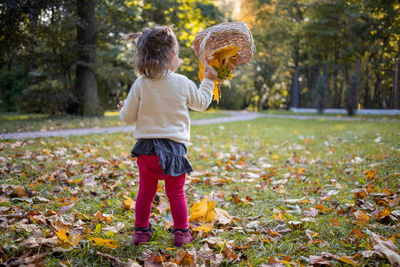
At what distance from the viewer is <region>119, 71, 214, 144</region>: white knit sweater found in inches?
79.2

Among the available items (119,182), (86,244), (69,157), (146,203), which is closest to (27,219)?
(86,244)

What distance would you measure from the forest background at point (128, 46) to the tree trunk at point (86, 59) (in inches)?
1.3

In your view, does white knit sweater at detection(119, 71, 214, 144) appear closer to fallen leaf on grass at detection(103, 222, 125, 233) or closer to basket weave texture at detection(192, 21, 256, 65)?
basket weave texture at detection(192, 21, 256, 65)

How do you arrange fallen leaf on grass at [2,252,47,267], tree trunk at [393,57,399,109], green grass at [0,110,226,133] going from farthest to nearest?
1. green grass at [0,110,226,133]
2. tree trunk at [393,57,399,109]
3. fallen leaf on grass at [2,252,47,267]

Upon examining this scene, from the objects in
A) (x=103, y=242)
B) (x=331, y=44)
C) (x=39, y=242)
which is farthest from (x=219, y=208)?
(x=331, y=44)

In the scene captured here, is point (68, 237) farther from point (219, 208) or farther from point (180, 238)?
point (219, 208)

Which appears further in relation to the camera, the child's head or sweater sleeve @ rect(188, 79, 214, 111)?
sweater sleeve @ rect(188, 79, 214, 111)

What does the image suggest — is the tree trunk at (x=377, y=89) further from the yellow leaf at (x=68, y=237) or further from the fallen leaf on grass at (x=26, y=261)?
the fallen leaf on grass at (x=26, y=261)

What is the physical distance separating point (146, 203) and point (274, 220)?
3.44 ft

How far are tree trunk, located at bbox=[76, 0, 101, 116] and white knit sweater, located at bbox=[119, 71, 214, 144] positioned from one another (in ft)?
30.2

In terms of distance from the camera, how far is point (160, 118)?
202cm

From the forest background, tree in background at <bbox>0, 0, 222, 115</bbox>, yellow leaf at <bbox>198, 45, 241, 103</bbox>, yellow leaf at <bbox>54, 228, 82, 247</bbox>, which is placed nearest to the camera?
yellow leaf at <bbox>54, 228, 82, 247</bbox>

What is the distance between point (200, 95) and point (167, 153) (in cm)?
46

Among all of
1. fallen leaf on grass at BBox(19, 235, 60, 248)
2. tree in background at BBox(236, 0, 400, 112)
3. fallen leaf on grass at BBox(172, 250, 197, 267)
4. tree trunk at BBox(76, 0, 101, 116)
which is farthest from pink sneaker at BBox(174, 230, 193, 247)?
tree trunk at BBox(76, 0, 101, 116)
